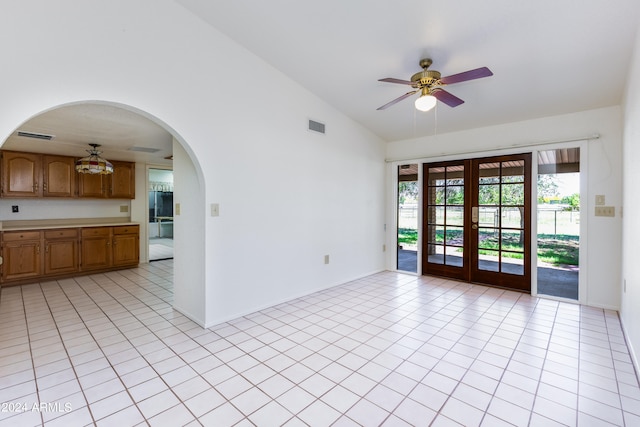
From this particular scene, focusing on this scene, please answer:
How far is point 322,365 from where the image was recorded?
237 cm

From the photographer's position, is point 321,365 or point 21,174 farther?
point 21,174

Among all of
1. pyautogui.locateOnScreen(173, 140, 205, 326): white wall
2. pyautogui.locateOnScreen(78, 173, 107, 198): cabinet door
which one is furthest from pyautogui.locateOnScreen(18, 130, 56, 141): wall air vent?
pyautogui.locateOnScreen(173, 140, 205, 326): white wall

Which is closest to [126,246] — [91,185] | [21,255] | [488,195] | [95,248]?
[95,248]

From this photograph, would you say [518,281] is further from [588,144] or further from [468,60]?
[468,60]

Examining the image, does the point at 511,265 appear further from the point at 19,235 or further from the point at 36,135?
the point at 19,235

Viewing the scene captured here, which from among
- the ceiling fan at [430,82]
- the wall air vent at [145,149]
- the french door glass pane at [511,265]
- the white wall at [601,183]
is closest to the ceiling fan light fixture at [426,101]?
the ceiling fan at [430,82]

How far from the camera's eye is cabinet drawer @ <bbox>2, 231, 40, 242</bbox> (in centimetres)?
447

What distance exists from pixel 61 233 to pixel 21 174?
1.11 metres

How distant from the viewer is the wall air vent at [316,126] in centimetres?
419

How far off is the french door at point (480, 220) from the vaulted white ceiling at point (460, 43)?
0.95 metres

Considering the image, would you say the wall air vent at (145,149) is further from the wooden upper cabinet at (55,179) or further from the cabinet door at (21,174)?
the cabinet door at (21,174)

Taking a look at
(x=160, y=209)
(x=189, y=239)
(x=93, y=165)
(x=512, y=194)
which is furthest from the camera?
(x=160, y=209)

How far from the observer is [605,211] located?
11.8 feet

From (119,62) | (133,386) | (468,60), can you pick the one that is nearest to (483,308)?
(468,60)
